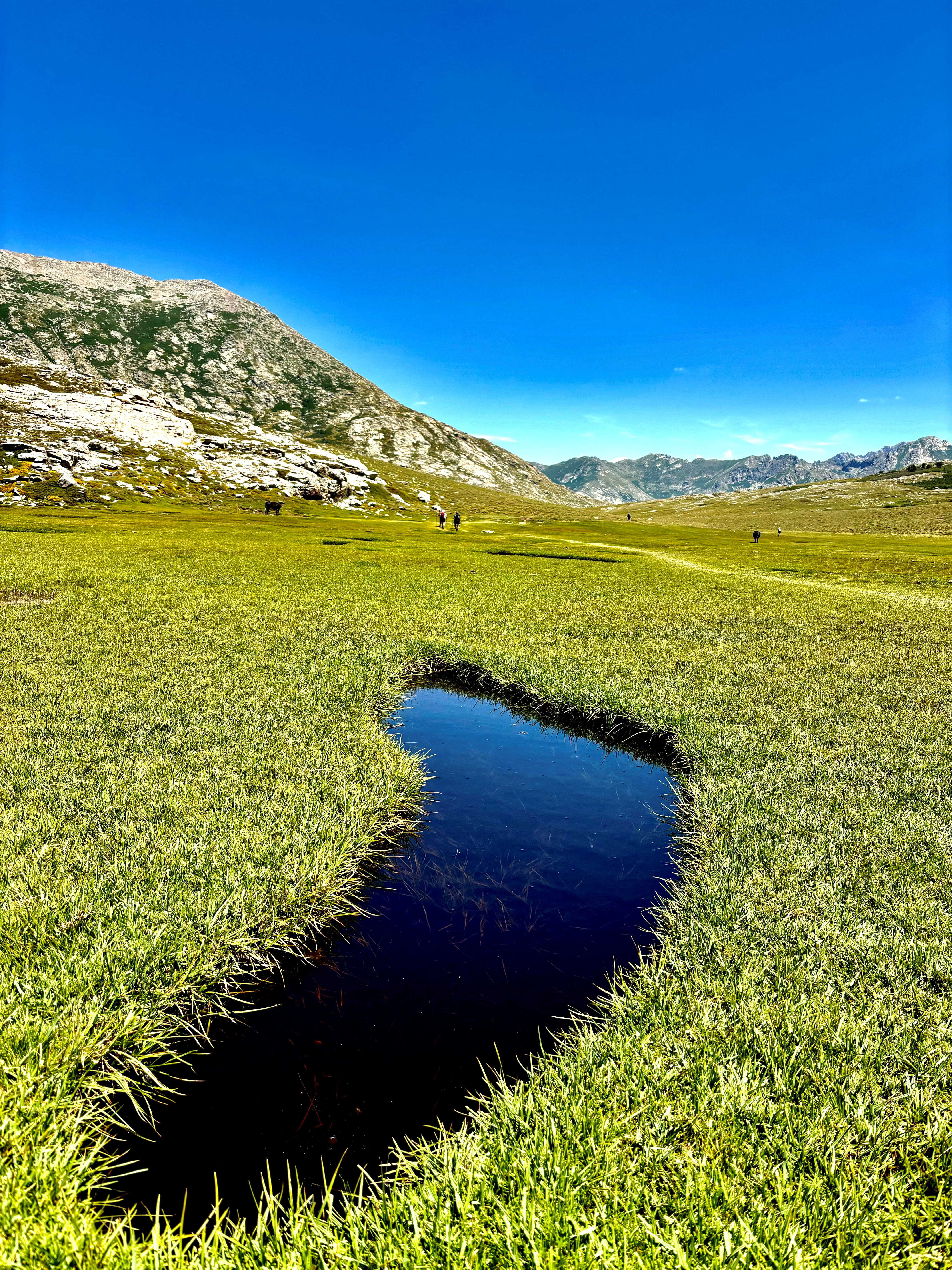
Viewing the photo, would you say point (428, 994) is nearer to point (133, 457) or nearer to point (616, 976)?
Result: point (616, 976)

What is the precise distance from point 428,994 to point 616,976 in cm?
212

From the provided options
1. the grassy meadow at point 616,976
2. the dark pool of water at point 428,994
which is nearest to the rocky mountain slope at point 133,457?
the grassy meadow at point 616,976

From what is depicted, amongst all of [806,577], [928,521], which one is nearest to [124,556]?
[806,577]

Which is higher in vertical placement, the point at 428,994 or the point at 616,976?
the point at 428,994

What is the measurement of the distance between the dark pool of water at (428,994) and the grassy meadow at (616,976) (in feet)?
1.09

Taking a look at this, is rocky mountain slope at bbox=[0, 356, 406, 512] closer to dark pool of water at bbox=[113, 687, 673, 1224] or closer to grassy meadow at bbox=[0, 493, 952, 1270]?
grassy meadow at bbox=[0, 493, 952, 1270]

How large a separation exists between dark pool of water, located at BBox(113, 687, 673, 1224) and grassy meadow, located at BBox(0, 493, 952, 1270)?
331 mm

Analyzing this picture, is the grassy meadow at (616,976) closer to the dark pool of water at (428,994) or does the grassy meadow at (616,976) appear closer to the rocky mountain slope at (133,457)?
the dark pool of water at (428,994)

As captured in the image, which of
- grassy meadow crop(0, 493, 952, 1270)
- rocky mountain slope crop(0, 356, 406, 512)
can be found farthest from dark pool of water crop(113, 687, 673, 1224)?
rocky mountain slope crop(0, 356, 406, 512)

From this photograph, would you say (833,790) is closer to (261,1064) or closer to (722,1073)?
→ (722,1073)

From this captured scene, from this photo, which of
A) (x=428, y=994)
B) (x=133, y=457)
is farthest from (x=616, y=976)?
(x=133, y=457)

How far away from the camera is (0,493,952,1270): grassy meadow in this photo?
324 centimetres

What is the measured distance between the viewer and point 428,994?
229 inches

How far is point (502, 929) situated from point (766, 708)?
9.07 m
